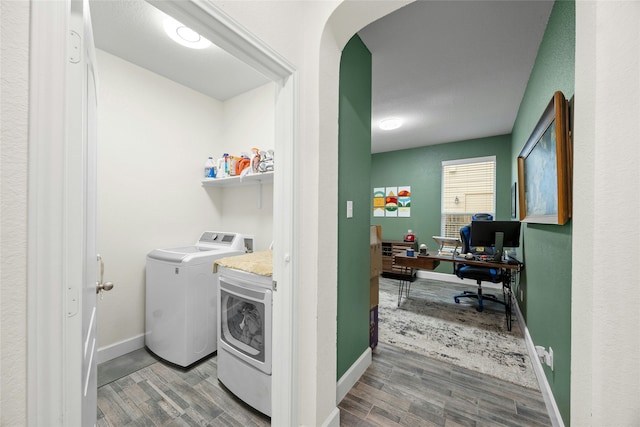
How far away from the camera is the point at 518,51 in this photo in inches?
88.3

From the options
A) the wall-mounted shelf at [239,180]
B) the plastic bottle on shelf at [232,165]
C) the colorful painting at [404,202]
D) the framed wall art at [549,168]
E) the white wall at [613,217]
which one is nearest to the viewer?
the white wall at [613,217]

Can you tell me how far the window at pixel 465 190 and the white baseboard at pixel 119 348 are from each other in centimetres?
502

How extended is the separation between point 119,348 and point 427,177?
5.36 m

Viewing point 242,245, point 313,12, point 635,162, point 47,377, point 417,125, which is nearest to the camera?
point 47,377

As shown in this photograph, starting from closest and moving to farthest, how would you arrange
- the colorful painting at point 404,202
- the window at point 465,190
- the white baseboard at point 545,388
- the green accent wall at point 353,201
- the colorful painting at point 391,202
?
the white baseboard at point 545,388 < the green accent wall at point 353,201 < the window at point 465,190 < the colorful painting at point 404,202 < the colorful painting at point 391,202

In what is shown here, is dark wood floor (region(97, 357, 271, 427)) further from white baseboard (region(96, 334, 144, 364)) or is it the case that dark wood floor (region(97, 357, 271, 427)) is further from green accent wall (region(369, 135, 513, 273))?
green accent wall (region(369, 135, 513, 273))

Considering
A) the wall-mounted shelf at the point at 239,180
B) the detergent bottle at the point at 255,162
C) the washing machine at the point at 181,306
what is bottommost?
the washing machine at the point at 181,306

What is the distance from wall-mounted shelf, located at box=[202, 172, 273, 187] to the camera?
7.77 feet

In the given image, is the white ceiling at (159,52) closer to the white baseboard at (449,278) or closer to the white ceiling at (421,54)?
the white ceiling at (421,54)

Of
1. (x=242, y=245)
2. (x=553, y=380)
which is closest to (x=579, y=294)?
(x=553, y=380)

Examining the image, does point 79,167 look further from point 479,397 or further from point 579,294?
point 479,397

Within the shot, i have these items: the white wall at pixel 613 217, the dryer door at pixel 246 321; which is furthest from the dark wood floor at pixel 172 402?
the white wall at pixel 613 217

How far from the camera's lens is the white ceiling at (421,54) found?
181 cm

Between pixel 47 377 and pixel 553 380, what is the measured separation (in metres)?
2.43
